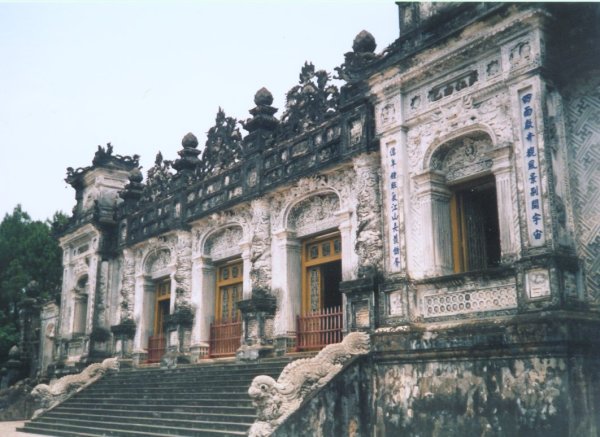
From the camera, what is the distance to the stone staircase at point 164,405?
1094cm

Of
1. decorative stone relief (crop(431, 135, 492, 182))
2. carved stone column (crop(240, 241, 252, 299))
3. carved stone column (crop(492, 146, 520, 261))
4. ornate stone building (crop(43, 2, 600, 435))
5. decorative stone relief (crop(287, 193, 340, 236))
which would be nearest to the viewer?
ornate stone building (crop(43, 2, 600, 435))

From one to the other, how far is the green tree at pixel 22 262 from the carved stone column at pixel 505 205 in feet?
80.3

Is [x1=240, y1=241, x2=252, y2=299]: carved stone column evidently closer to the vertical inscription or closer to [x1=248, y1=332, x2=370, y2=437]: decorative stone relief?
[x1=248, y1=332, x2=370, y2=437]: decorative stone relief

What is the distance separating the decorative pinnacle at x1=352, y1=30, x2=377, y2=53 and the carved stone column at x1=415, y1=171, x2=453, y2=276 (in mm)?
3161

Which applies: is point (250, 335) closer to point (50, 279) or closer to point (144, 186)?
point (144, 186)

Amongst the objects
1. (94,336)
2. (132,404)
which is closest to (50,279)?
(94,336)

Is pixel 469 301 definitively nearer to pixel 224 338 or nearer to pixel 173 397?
pixel 173 397

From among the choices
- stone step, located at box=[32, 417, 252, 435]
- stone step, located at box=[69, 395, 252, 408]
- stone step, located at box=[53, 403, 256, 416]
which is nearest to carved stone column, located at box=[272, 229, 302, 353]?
stone step, located at box=[69, 395, 252, 408]

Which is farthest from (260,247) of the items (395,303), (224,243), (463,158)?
(463,158)

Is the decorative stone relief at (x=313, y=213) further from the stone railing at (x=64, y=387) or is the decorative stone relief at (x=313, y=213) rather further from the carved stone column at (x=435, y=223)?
the stone railing at (x=64, y=387)

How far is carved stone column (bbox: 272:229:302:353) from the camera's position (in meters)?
13.2

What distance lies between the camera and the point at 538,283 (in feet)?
27.5

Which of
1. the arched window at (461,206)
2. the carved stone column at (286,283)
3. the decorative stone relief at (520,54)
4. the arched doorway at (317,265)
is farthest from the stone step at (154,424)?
the decorative stone relief at (520,54)

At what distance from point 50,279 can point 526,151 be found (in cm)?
2706
